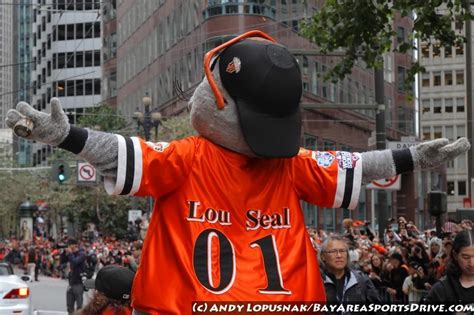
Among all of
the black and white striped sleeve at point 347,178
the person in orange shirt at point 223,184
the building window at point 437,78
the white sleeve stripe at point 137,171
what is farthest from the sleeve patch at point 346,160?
the building window at point 437,78

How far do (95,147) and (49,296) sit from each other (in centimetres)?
2105

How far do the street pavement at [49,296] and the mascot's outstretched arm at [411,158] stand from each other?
463 inches

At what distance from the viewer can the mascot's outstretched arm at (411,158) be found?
20.0 ft

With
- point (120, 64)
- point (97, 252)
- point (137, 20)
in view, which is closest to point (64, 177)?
point (97, 252)

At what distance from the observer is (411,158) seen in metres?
6.16

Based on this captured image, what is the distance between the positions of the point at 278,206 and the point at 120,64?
35992mm

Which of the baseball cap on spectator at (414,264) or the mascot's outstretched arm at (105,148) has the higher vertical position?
the mascot's outstretched arm at (105,148)

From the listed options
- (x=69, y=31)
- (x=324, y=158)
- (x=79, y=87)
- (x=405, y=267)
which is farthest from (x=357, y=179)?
(x=79, y=87)

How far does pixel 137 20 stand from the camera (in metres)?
32.9

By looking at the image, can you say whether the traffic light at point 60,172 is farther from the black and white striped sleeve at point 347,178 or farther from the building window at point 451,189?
the building window at point 451,189

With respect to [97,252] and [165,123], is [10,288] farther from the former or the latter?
[165,123]

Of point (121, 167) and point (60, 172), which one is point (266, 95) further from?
point (60, 172)

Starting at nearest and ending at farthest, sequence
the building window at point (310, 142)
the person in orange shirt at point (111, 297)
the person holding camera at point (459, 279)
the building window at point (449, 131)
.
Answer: the person holding camera at point (459, 279) → the person in orange shirt at point (111, 297) → the building window at point (310, 142) → the building window at point (449, 131)

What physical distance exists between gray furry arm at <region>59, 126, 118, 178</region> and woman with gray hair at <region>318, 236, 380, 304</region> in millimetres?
1729
